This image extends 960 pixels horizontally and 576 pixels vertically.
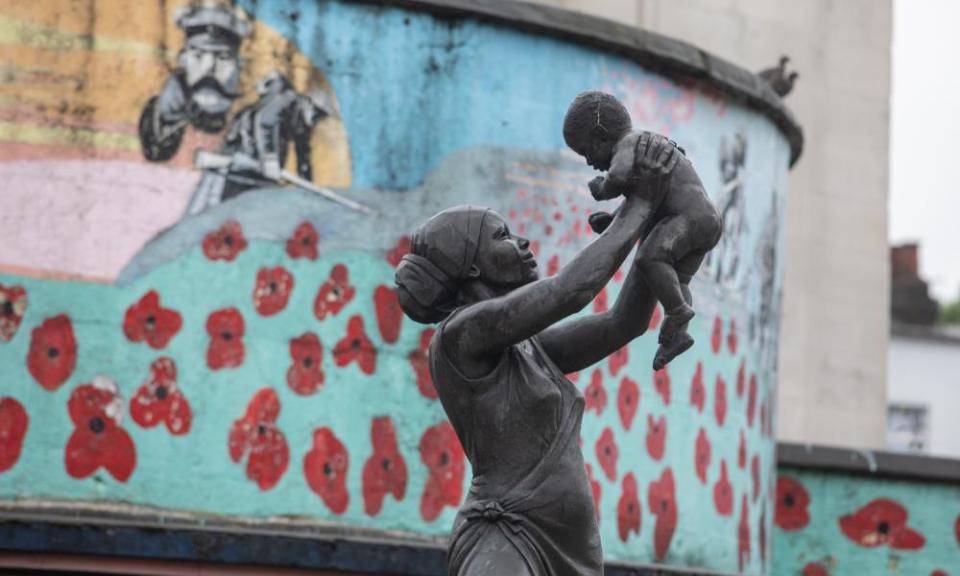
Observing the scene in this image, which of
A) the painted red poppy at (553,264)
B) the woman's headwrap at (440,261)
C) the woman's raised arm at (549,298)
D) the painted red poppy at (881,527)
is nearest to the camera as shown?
the woman's raised arm at (549,298)

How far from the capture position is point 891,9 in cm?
3030

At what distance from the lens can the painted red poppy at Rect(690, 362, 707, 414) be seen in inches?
731

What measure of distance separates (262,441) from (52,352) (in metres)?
1.58

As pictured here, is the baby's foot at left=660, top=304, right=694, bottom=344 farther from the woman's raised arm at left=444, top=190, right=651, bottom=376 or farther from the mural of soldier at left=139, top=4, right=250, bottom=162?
the mural of soldier at left=139, top=4, right=250, bottom=162

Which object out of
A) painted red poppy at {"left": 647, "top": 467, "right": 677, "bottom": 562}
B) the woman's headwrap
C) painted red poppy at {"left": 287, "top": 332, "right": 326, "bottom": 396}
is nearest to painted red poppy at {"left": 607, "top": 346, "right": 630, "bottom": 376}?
painted red poppy at {"left": 647, "top": 467, "right": 677, "bottom": 562}

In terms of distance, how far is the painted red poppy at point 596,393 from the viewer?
1756 centimetres

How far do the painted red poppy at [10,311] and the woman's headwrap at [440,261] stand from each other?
24.8ft

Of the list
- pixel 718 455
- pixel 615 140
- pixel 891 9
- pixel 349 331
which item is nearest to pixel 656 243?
pixel 615 140

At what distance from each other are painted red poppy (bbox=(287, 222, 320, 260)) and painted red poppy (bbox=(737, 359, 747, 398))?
4294 mm

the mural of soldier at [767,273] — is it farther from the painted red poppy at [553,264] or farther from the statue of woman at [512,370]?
the statue of woman at [512,370]

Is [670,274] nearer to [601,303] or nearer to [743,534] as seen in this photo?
[601,303]

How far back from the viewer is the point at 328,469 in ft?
54.2

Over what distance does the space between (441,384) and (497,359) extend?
0.26 m

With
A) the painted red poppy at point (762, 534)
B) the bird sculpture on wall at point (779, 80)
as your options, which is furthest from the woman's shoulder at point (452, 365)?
the bird sculpture on wall at point (779, 80)
